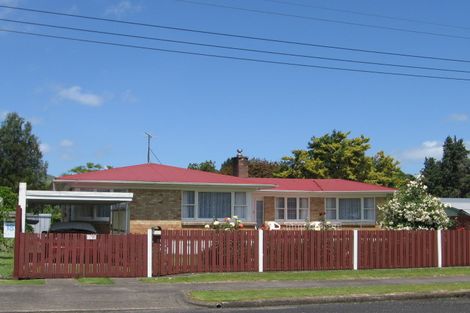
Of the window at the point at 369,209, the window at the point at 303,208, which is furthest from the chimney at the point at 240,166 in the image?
the window at the point at 369,209

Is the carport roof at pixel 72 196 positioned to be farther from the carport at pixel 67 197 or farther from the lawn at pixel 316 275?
the lawn at pixel 316 275

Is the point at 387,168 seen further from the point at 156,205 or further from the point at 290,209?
the point at 156,205

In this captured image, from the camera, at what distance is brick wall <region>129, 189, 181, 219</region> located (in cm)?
2431

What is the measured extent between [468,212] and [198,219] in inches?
866

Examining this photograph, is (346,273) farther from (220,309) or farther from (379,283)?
(220,309)

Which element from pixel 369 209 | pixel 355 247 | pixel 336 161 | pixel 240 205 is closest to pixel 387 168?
pixel 336 161

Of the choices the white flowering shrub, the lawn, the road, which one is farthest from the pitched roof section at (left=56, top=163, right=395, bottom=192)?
the road

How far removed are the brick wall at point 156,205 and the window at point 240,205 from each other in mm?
2550

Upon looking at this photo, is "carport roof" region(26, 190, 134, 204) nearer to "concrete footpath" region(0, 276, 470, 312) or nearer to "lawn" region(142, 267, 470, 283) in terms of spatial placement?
"concrete footpath" region(0, 276, 470, 312)

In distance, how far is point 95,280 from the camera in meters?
15.4

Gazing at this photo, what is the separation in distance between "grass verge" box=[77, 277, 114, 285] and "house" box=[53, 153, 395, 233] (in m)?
5.87

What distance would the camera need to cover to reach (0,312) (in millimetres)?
11211

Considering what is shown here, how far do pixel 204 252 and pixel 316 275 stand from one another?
3190 millimetres

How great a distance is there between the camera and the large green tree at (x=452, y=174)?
206 feet
